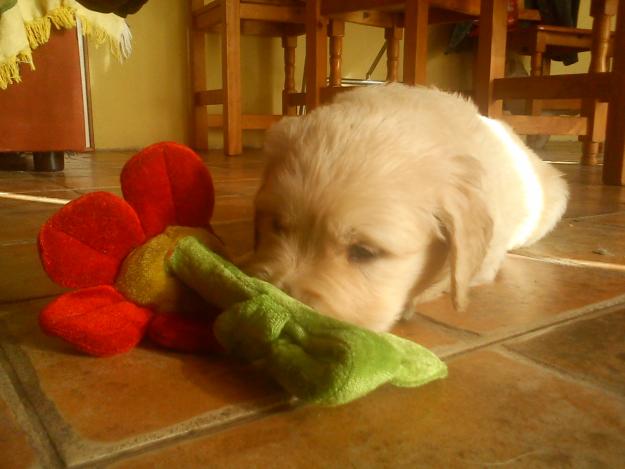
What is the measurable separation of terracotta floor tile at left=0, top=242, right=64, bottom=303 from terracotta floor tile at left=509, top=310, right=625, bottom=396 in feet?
3.61

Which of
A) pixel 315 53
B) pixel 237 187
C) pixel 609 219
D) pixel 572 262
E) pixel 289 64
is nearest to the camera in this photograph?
pixel 572 262

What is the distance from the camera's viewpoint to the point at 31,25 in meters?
3.62

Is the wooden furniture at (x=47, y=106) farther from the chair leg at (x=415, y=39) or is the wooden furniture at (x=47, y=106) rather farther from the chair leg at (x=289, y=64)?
the chair leg at (x=289, y=64)

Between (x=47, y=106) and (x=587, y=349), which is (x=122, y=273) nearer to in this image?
(x=587, y=349)

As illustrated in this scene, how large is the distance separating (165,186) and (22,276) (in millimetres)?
541

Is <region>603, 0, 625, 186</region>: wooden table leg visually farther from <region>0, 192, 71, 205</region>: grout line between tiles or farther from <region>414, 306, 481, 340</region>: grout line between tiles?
<region>0, 192, 71, 205</region>: grout line between tiles

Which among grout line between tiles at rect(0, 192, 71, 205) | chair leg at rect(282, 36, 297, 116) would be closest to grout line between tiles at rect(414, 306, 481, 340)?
grout line between tiles at rect(0, 192, 71, 205)

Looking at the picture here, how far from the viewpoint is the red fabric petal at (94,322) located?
1.08 metres

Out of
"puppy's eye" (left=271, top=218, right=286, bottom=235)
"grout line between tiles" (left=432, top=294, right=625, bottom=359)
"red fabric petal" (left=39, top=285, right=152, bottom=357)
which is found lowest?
"grout line between tiles" (left=432, top=294, right=625, bottom=359)

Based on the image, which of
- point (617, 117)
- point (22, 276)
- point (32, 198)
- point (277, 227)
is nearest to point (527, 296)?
point (277, 227)

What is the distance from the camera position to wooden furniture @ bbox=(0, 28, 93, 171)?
3863mm

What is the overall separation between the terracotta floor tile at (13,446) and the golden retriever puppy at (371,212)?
0.51 metres

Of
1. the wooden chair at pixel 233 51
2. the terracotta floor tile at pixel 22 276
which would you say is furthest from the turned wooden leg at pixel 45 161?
the terracotta floor tile at pixel 22 276

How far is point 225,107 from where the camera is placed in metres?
5.58
